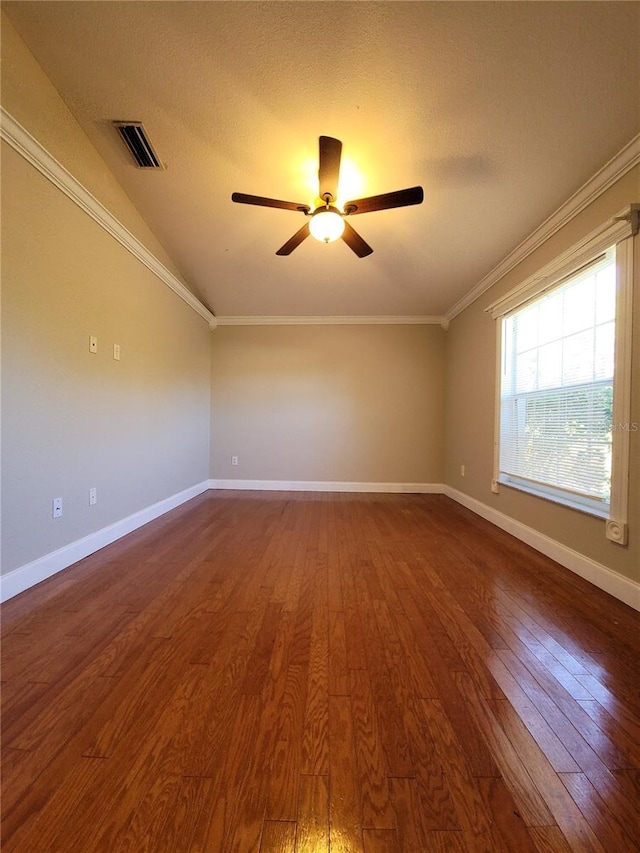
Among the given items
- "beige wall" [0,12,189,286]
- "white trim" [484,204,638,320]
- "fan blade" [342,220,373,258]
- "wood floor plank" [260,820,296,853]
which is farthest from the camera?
"fan blade" [342,220,373,258]

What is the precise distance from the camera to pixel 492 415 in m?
3.12

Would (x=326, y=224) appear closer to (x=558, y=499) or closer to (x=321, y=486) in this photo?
(x=558, y=499)

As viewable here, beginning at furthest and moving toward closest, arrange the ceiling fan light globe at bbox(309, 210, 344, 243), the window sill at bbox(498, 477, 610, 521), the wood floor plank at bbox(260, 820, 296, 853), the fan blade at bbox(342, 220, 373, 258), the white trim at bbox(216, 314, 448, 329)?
the white trim at bbox(216, 314, 448, 329) < the fan blade at bbox(342, 220, 373, 258) < the ceiling fan light globe at bbox(309, 210, 344, 243) < the window sill at bbox(498, 477, 610, 521) < the wood floor plank at bbox(260, 820, 296, 853)

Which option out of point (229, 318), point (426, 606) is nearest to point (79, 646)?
point (426, 606)

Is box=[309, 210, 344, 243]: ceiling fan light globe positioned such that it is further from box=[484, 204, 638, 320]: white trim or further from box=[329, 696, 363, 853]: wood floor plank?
box=[329, 696, 363, 853]: wood floor plank

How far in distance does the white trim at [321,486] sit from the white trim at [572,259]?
7.72ft

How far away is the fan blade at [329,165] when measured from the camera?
159cm

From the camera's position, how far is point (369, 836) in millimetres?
695

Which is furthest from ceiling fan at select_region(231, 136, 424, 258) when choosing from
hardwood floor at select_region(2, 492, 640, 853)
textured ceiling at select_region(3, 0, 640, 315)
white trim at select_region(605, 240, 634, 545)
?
hardwood floor at select_region(2, 492, 640, 853)

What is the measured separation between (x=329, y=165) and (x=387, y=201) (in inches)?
15.6

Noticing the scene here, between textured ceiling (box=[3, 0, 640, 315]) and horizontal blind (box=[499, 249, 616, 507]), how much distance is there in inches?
26.2

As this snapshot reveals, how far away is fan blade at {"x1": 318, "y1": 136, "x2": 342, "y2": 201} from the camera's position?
159 cm

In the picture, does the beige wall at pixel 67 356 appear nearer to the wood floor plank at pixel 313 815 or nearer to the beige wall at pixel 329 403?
the beige wall at pixel 329 403

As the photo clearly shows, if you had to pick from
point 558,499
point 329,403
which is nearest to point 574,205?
point 558,499
